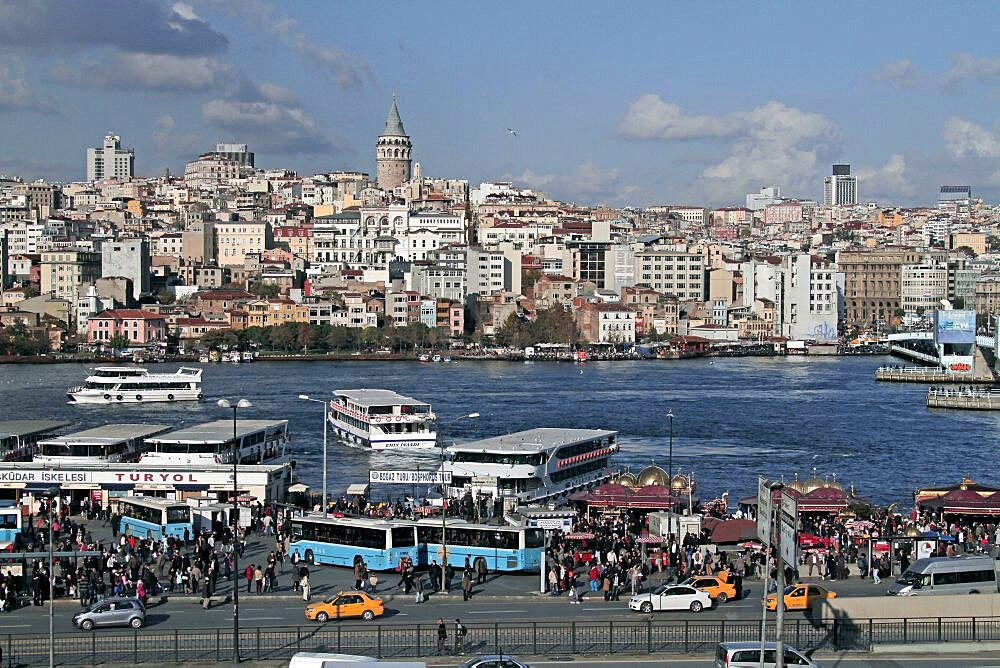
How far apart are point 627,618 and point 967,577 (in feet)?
8.70

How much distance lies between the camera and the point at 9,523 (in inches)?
590

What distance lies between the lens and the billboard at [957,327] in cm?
5109

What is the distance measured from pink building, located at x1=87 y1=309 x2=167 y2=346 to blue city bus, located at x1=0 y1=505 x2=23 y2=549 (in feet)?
144

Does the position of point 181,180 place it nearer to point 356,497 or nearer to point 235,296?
point 235,296

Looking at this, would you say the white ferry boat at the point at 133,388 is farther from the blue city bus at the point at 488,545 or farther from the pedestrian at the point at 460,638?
the pedestrian at the point at 460,638

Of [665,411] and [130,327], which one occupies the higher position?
[130,327]

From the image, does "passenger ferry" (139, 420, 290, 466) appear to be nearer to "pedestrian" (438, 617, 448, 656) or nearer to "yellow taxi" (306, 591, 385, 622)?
"yellow taxi" (306, 591, 385, 622)

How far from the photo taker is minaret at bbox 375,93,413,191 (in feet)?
349

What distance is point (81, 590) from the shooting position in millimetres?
12594

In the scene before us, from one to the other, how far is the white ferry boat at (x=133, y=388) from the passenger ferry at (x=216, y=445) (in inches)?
720

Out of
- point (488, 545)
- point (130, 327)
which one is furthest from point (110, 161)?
point (488, 545)

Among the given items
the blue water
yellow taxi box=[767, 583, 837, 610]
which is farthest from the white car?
the blue water

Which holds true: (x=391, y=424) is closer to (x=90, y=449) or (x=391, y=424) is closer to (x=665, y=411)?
(x=90, y=449)

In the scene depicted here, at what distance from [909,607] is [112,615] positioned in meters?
5.55
